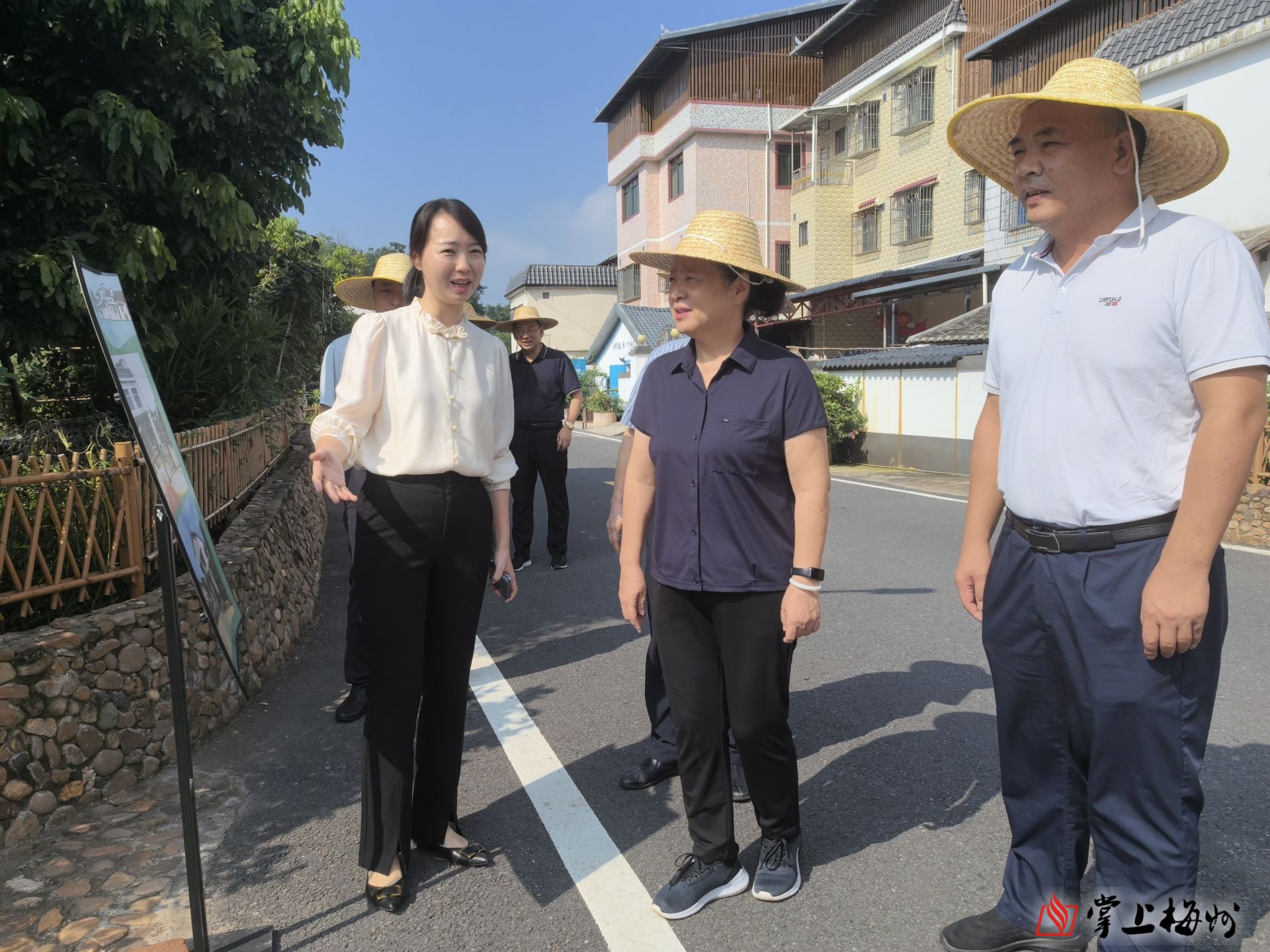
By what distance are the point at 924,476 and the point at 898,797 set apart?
12342mm

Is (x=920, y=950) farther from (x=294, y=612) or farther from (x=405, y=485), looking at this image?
(x=294, y=612)

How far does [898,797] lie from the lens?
10.9 feet

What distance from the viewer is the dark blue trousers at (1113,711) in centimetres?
202

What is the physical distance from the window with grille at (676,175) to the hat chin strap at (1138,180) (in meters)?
33.6

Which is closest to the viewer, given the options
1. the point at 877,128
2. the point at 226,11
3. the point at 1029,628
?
the point at 1029,628

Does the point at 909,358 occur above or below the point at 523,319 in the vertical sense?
below

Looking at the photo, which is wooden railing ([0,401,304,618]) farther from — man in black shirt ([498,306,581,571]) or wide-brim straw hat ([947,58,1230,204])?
man in black shirt ([498,306,581,571])

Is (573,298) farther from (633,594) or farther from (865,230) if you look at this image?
(633,594)

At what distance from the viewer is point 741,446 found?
2.61 m

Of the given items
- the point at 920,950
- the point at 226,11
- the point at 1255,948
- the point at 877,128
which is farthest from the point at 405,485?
the point at 877,128

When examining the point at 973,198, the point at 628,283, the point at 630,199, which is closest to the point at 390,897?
the point at 973,198

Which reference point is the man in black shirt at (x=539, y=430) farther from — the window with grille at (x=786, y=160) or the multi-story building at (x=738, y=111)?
the window with grille at (x=786, y=160)

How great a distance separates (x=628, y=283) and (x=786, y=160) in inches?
349

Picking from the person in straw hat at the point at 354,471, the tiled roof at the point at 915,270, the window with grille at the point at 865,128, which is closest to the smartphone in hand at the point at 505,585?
the person in straw hat at the point at 354,471
